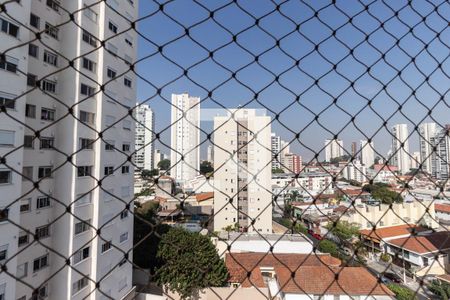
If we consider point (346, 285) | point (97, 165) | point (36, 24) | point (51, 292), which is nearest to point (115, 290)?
point (51, 292)

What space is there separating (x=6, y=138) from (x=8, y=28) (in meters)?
1.13

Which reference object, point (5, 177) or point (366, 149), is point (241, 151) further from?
point (5, 177)

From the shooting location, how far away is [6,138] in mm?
3184

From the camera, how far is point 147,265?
7.30 m

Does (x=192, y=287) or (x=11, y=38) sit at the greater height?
(x=11, y=38)

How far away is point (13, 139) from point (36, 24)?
1763 millimetres

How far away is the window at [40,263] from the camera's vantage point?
402 cm

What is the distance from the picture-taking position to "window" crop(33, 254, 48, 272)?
4.02m

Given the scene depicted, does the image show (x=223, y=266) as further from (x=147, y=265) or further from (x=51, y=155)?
(x=51, y=155)

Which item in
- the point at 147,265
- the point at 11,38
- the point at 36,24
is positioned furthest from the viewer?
the point at 147,265

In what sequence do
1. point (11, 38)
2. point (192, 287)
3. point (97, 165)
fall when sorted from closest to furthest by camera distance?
point (11, 38)
point (97, 165)
point (192, 287)

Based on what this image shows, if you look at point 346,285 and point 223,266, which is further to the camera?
point 223,266

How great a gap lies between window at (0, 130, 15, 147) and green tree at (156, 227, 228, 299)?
3227 millimetres

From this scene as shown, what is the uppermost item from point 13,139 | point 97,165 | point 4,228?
point 13,139
